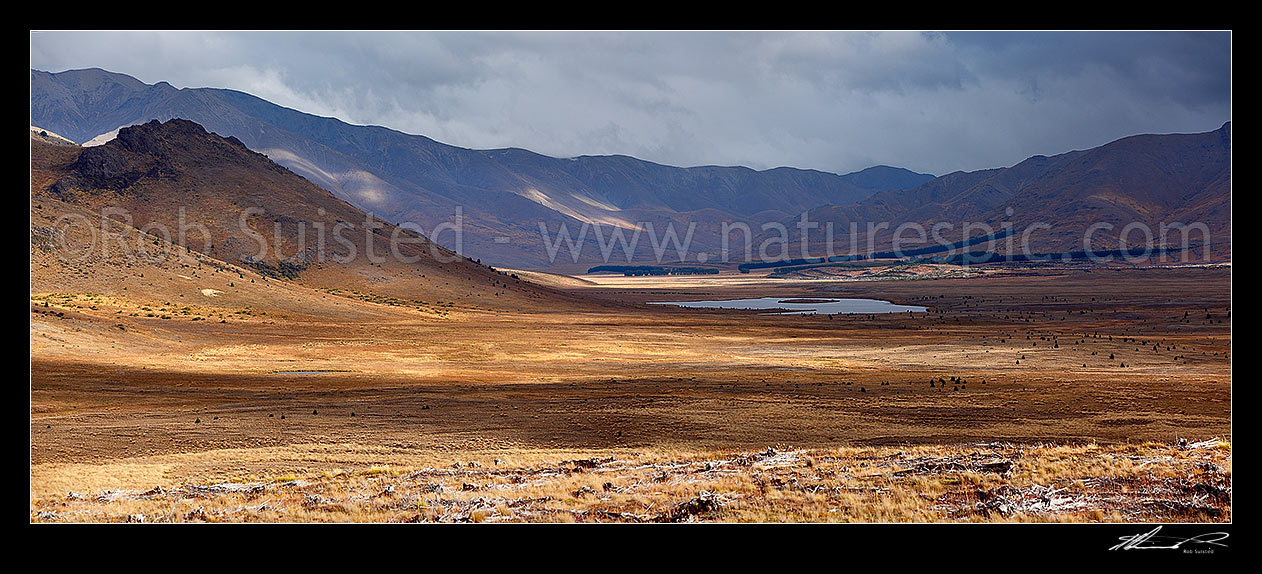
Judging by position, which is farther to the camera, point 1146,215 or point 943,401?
point 1146,215

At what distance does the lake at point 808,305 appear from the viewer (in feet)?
266

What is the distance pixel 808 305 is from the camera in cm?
9162

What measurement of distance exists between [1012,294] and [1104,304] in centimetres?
2199

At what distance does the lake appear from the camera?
81.1 m

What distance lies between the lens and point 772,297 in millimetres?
109125

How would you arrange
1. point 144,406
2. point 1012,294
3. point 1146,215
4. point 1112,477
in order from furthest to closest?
point 1146,215 < point 1012,294 < point 144,406 < point 1112,477

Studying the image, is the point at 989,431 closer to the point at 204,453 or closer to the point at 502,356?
the point at 204,453

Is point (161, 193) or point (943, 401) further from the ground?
point (161, 193)
